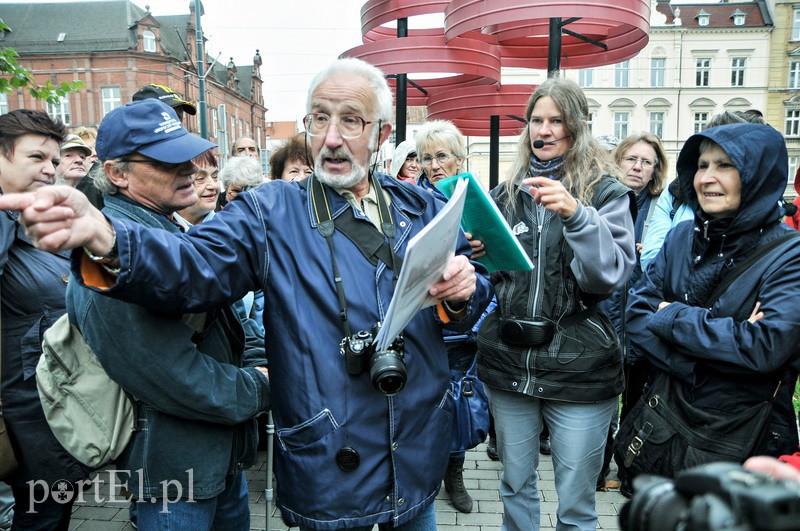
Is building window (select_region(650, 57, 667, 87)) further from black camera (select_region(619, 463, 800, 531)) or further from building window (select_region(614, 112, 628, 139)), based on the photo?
black camera (select_region(619, 463, 800, 531))

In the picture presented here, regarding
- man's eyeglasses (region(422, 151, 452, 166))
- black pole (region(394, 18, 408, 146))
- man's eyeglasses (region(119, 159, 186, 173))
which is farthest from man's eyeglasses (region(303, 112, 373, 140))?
black pole (region(394, 18, 408, 146))

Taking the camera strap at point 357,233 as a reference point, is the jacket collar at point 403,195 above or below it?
above

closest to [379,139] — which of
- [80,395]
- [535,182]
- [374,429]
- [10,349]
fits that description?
[535,182]

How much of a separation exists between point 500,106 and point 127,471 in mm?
6933

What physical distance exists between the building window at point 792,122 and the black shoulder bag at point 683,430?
4928 centimetres

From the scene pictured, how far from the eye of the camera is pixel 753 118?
4047mm

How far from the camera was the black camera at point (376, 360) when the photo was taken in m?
1.69

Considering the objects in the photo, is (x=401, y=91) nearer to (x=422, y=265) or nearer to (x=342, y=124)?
(x=342, y=124)

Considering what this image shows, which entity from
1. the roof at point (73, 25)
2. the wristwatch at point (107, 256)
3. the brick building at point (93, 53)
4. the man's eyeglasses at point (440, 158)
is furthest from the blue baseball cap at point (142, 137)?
the roof at point (73, 25)

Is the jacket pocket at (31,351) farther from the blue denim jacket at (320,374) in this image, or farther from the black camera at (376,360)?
the black camera at (376,360)

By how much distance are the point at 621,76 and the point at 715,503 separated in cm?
4535

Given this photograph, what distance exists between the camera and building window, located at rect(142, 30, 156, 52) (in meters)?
44.3

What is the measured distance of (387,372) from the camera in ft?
5.50

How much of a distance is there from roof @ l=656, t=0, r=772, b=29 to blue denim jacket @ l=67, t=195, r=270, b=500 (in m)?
49.5
